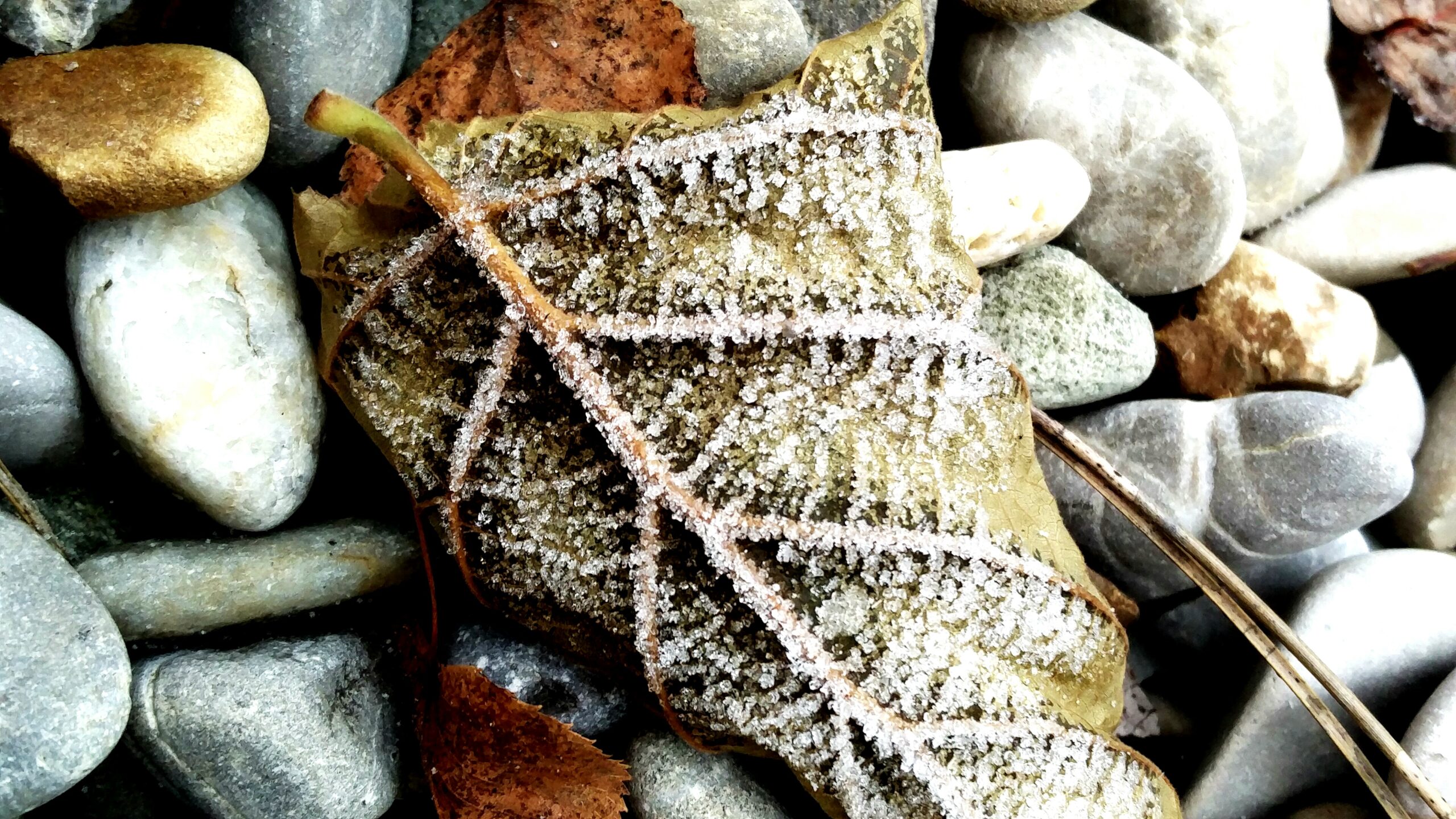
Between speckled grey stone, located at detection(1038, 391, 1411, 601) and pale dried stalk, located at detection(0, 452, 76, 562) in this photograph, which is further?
speckled grey stone, located at detection(1038, 391, 1411, 601)

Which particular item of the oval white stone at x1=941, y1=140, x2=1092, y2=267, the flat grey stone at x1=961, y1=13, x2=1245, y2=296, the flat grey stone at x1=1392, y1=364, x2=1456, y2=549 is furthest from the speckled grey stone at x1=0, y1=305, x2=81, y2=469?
the flat grey stone at x1=1392, y1=364, x2=1456, y2=549

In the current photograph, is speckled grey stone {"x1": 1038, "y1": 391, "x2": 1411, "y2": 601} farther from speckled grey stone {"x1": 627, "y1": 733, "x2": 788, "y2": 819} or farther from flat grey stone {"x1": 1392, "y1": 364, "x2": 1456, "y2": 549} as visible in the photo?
speckled grey stone {"x1": 627, "y1": 733, "x2": 788, "y2": 819}

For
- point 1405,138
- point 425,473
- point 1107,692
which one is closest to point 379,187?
point 425,473

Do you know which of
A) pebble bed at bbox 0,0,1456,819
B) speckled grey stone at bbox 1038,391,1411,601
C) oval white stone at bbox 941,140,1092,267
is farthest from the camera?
speckled grey stone at bbox 1038,391,1411,601

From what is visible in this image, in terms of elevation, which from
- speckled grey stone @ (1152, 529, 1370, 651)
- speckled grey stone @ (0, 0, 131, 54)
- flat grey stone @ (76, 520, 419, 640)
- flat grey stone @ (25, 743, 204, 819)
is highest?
speckled grey stone @ (0, 0, 131, 54)

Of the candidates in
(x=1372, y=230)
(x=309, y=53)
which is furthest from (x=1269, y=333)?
(x=309, y=53)
